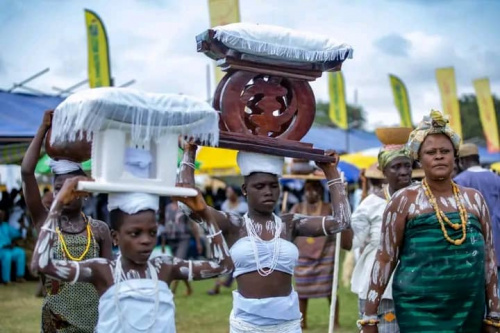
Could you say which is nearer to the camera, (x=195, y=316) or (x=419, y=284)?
(x=419, y=284)

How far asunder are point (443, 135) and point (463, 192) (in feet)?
1.18

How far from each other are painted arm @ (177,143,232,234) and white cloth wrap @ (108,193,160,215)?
0.75ft

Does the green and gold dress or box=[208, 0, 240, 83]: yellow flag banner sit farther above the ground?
Answer: box=[208, 0, 240, 83]: yellow flag banner

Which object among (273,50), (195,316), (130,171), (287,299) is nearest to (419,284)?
(287,299)

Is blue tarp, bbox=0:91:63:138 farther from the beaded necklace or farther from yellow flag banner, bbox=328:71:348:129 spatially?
yellow flag banner, bbox=328:71:348:129

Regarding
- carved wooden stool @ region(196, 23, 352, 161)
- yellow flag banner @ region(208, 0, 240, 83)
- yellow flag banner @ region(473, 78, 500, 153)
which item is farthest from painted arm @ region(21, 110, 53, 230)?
yellow flag banner @ region(473, 78, 500, 153)

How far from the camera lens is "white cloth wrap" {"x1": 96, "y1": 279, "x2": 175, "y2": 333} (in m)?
3.82

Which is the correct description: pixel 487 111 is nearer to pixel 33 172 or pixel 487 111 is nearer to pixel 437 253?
pixel 437 253

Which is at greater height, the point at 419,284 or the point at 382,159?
the point at 382,159

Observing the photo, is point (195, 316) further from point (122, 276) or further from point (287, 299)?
point (122, 276)

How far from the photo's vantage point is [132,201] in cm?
372

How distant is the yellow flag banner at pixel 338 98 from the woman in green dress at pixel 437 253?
2210 centimetres

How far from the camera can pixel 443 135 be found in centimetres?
473

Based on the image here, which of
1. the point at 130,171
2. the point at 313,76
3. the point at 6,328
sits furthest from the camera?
the point at 6,328
